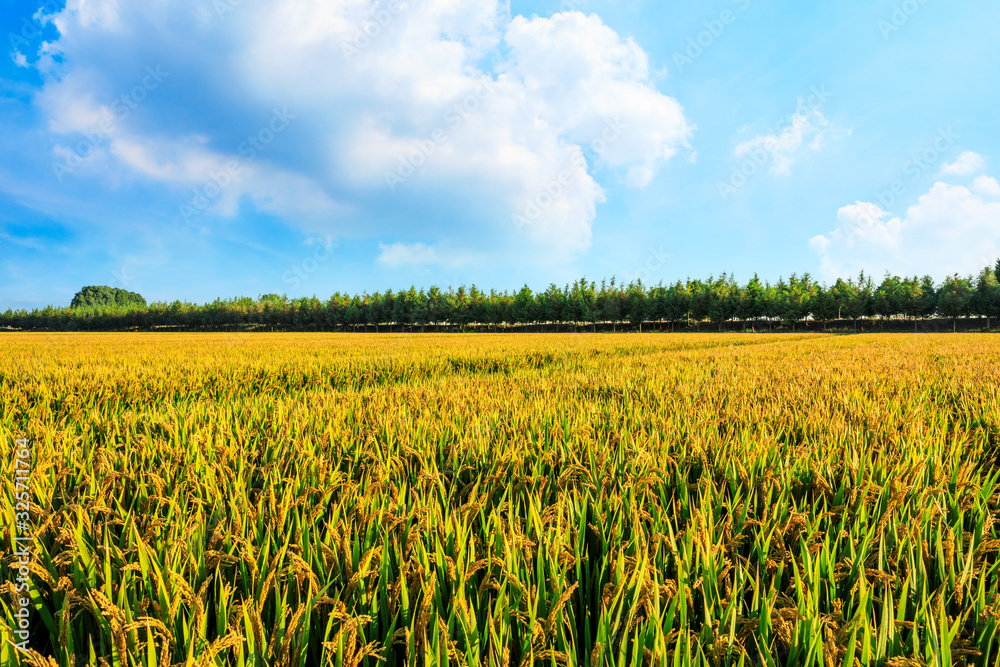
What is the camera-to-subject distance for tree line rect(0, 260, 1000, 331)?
6038 cm

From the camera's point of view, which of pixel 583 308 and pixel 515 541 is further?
pixel 583 308

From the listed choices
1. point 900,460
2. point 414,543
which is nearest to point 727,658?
point 414,543

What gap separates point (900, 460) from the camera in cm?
207

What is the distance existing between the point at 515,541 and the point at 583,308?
74.9 metres

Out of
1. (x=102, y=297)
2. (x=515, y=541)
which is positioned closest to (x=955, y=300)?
(x=515, y=541)

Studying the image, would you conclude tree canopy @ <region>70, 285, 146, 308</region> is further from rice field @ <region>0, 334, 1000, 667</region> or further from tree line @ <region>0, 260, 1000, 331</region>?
rice field @ <region>0, 334, 1000, 667</region>

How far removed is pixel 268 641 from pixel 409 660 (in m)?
0.40

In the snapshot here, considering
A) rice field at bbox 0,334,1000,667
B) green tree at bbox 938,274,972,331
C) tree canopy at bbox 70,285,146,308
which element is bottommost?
rice field at bbox 0,334,1000,667

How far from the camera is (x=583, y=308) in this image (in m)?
74.4

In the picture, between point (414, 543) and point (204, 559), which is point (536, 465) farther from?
point (204, 559)

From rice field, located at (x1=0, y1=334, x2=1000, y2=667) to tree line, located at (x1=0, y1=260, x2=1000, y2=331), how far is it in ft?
236

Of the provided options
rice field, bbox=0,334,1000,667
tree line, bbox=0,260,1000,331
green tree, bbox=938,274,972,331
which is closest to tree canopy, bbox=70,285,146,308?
tree line, bbox=0,260,1000,331

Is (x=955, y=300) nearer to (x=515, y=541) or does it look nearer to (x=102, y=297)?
(x=515, y=541)

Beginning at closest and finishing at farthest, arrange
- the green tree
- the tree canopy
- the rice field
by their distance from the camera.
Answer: the rice field → the green tree → the tree canopy
